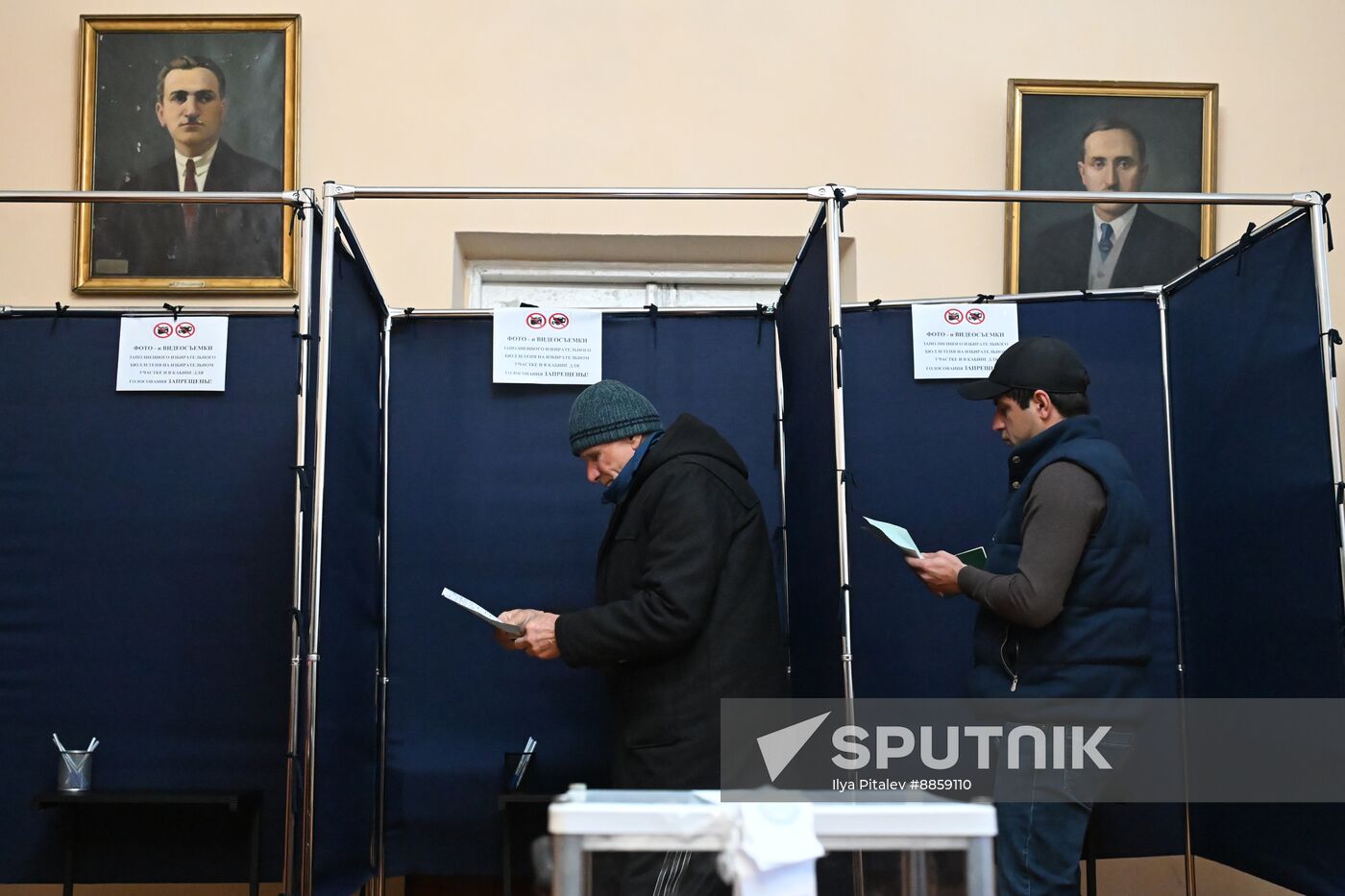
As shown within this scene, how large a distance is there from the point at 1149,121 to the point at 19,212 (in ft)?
12.2

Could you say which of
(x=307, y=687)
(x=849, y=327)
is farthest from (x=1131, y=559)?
(x=307, y=687)

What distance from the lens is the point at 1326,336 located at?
8.66ft

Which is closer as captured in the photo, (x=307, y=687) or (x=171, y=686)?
(x=307, y=687)

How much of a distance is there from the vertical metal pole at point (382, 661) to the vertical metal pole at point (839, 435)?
1342 mm

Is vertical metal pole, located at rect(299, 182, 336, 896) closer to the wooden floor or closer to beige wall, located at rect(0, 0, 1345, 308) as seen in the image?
the wooden floor

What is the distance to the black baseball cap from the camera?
2.41 meters

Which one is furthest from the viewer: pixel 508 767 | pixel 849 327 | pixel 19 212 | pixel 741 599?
pixel 19 212

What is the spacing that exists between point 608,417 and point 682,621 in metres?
0.48

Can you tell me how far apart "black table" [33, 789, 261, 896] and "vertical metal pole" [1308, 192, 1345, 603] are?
8.36ft

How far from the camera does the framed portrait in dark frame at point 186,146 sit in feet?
13.3

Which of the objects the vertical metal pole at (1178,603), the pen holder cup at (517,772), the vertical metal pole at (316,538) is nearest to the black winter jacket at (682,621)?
the vertical metal pole at (316,538)

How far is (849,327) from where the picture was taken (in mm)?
3479

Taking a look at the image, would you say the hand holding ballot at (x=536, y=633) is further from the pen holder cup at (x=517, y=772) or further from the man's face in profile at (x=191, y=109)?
the man's face in profile at (x=191, y=109)

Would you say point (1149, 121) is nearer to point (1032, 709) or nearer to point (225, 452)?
point (1032, 709)
